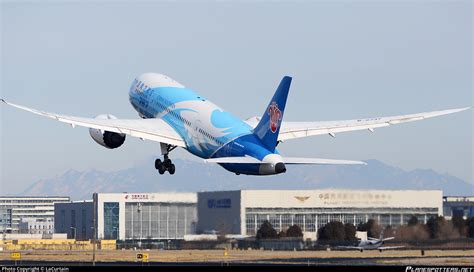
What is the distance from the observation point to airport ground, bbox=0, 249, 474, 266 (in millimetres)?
108250

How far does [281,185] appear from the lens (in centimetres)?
15925

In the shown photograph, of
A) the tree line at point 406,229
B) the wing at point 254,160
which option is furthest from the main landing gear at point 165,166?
the wing at point 254,160

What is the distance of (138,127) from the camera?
4717 inches

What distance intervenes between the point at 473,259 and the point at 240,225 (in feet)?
62.7

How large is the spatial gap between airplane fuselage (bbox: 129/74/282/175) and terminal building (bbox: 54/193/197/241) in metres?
5.44

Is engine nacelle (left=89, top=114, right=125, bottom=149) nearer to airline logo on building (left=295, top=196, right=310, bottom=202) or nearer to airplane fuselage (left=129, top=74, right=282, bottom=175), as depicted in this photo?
airplane fuselage (left=129, top=74, right=282, bottom=175)

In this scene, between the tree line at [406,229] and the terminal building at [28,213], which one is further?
the terminal building at [28,213]

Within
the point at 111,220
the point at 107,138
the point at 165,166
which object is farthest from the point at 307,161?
the point at 111,220

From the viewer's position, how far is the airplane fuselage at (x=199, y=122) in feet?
348

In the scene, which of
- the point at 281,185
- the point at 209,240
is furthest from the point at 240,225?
the point at 281,185

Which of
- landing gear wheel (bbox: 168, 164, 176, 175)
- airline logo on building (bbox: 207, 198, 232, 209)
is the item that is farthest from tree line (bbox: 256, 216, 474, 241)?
landing gear wheel (bbox: 168, 164, 176, 175)

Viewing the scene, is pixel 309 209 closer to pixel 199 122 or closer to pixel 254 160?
pixel 254 160

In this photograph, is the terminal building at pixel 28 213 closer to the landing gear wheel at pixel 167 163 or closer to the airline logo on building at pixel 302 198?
the landing gear wheel at pixel 167 163

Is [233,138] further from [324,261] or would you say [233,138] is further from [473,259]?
[473,259]
